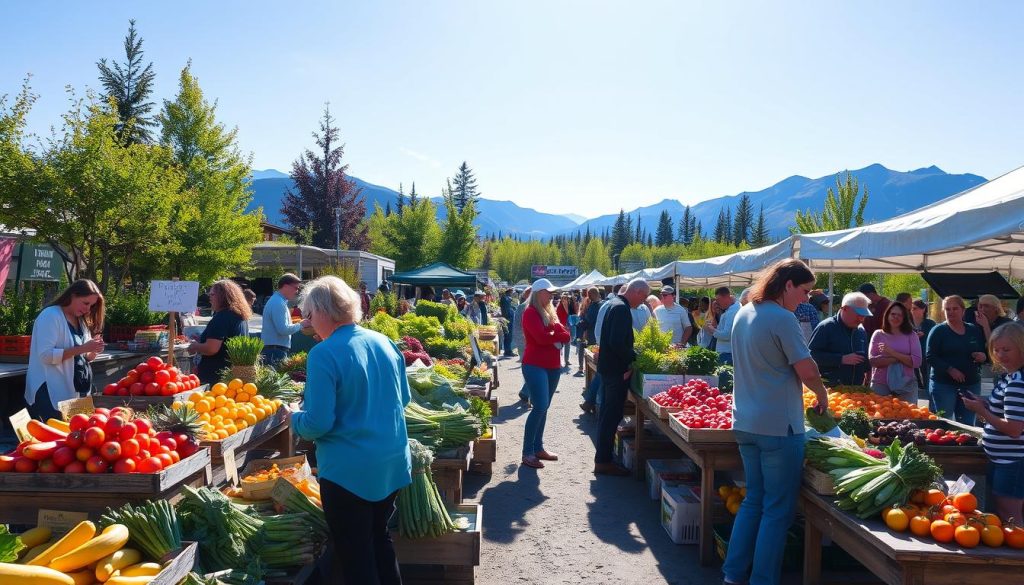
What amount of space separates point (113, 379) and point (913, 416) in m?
9.32

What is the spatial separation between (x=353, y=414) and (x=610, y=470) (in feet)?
13.9

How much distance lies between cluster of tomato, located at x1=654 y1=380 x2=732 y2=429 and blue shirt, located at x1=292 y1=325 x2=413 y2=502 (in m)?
2.50

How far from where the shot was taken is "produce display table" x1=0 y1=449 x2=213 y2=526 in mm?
2793

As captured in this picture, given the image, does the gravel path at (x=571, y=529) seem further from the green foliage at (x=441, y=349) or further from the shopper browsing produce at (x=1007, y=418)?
the green foliage at (x=441, y=349)

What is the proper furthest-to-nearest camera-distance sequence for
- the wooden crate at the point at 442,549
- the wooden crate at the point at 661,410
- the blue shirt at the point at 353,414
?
the wooden crate at the point at 661,410 < the wooden crate at the point at 442,549 < the blue shirt at the point at 353,414

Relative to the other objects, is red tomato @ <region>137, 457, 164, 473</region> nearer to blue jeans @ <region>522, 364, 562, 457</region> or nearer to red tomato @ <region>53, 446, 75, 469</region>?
red tomato @ <region>53, 446, 75, 469</region>

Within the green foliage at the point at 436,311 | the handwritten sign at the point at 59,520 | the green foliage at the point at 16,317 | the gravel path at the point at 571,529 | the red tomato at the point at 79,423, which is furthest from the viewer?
the green foliage at the point at 436,311

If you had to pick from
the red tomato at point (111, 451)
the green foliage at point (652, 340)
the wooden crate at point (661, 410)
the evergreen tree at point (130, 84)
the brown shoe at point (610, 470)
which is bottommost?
the brown shoe at point (610, 470)

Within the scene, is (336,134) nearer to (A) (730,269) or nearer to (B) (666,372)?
(A) (730,269)

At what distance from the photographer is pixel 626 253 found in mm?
94625

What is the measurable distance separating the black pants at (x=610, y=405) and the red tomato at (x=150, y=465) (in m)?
4.15

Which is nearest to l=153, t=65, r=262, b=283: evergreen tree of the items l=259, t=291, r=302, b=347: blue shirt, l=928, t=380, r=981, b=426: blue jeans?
l=259, t=291, r=302, b=347: blue shirt

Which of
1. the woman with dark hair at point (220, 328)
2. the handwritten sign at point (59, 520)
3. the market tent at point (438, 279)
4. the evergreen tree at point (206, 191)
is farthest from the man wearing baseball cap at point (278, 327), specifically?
the market tent at point (438, 279)

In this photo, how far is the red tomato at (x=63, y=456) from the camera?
2.87 m
